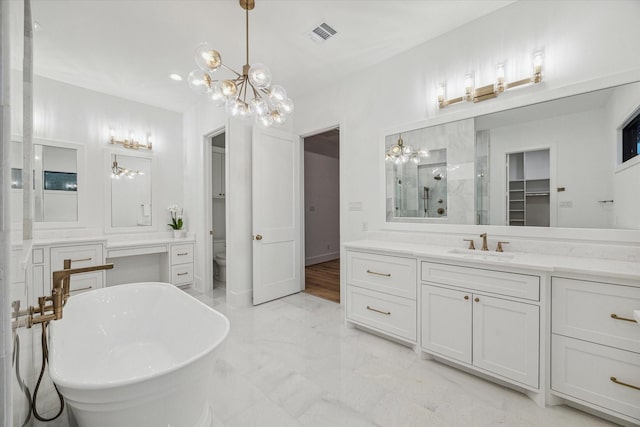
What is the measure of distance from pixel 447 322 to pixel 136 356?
2.26 m

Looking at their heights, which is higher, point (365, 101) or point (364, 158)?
point (365, 101)

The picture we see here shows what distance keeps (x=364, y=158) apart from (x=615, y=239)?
6.84ft

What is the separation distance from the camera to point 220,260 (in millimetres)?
4234

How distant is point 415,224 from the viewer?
2668 millimetres

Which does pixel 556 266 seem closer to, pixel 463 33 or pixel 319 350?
pixel 319 350

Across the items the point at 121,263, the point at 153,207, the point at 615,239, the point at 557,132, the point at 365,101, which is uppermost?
the point at 365,101

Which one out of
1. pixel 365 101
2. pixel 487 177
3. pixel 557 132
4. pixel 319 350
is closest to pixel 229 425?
pixel 319 350

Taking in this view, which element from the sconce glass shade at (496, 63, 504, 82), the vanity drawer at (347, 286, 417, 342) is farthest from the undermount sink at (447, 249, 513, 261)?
the sconce glass shade at (496, 63, 504, 82)

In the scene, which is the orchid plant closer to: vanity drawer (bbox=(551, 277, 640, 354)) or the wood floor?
the wood floor

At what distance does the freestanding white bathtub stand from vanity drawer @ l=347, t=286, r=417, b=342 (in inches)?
54.4

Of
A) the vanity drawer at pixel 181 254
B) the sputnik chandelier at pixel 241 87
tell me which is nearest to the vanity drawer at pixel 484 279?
the sputnik chandelier at pixel 241 87

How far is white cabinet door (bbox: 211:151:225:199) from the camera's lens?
4.79 metres

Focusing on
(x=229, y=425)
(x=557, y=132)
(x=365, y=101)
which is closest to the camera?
(x=229, y=425)

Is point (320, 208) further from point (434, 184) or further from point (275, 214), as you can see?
point (434, 184)
